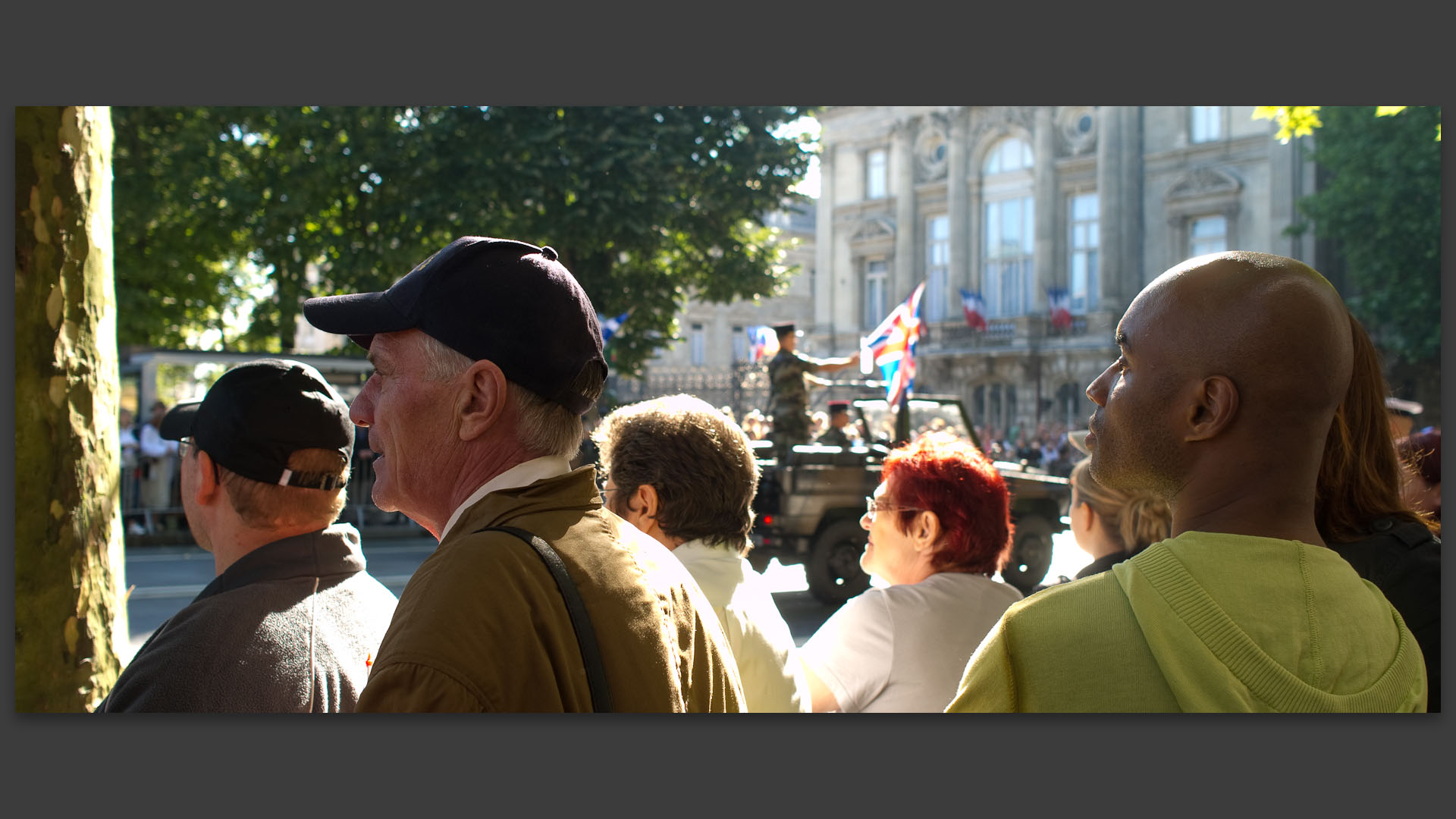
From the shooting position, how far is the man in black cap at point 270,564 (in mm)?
2074

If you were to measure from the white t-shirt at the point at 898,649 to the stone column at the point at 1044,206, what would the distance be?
84.4 feet

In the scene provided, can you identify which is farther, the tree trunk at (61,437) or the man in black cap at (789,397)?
the man in black cap at (789,397)

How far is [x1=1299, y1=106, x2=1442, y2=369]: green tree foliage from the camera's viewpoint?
70.7 ft

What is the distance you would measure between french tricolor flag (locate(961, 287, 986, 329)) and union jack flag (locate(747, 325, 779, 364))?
519 inches

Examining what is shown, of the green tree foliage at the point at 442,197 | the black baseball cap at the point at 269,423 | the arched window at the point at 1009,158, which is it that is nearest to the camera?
the black baseball cap at the point at 269,423

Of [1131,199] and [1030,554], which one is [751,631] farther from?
[1131,199]

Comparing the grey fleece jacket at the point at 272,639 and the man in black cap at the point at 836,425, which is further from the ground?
the grey fleece jacket at the point at 272,639

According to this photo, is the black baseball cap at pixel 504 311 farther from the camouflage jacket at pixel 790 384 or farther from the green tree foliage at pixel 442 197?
the green tree foliage at pixel 442 197

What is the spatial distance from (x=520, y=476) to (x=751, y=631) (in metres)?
1.34

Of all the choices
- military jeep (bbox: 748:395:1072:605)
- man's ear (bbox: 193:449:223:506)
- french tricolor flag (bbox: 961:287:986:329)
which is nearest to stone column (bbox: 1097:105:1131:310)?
french tricolor flag (bbox: 961:287:986:329)

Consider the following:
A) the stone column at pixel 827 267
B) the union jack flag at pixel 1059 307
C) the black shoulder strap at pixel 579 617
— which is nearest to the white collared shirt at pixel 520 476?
the black shoulder strap at pixel 579 617

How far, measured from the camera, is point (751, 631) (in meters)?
2.85

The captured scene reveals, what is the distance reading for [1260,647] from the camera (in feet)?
4.24

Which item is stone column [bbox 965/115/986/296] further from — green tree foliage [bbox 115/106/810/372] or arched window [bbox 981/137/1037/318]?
green tree foliage [bbox 115/106/810/372]
